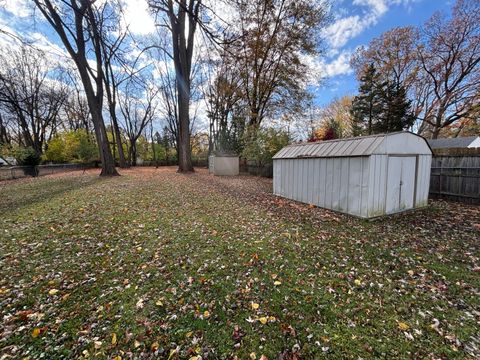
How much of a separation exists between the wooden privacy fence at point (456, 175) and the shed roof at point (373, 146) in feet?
5.53

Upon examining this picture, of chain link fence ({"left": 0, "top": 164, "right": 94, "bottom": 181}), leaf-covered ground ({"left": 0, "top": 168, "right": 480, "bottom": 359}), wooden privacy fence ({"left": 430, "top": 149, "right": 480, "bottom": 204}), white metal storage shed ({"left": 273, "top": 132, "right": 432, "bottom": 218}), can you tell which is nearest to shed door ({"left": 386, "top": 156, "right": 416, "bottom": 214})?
white metal storage shed ({"left": 273, "top": 132, "right": 432, "bottom": 218})

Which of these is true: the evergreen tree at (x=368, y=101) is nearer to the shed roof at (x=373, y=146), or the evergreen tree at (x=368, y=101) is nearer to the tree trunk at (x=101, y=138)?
the shed roof at (x=373, y=146)

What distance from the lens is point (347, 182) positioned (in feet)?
18.5

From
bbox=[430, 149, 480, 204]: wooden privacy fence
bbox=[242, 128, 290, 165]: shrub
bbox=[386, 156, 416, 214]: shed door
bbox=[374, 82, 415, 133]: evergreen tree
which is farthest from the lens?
bbox=[374, 82, 415, 133]: evergreen tree

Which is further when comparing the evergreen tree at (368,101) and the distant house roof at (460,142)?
the evergreen tree at (368,101)

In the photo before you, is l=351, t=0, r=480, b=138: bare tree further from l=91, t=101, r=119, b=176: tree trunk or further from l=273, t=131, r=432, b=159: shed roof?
l=91, t=101, r=119, b=176: tree trunk

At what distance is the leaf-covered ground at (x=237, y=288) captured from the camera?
6.09ft

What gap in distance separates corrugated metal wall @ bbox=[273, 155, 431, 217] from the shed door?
191mm

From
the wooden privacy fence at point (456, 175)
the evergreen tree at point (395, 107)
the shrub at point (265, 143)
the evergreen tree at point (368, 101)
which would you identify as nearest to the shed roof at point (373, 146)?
the wooden privacy fence at point (456, 175)

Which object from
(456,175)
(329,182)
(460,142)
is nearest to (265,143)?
(329,182)

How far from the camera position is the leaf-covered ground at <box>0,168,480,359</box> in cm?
186

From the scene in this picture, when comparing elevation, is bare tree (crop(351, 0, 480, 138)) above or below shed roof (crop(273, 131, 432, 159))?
above

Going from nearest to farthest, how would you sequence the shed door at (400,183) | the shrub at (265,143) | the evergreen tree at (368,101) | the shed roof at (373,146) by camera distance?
the shed roof at (373,146), the shed door at (400,183), the shrub at (265,143), the evergreen tree at (368,101)

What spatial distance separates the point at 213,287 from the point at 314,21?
17.5 metres
